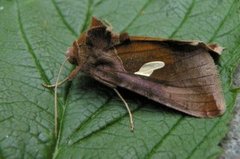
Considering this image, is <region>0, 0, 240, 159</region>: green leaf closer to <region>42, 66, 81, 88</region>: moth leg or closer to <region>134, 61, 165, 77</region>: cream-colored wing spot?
<region>42, 66, 81, 88</region>: moth leg

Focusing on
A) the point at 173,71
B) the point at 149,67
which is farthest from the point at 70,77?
the point at 173,71

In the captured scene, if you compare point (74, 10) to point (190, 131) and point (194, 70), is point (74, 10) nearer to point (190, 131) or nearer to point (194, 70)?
point (194, 70)

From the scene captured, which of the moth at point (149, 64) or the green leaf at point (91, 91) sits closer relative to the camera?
the green leaf at point (91, 91)

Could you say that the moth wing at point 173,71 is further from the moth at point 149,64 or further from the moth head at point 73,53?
the moth head at point 73,53

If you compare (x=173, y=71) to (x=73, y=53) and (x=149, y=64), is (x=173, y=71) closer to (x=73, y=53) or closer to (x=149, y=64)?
(x=149, y=64)

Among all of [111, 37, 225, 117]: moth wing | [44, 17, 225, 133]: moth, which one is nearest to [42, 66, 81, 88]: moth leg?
[44, 17, 225, 133]: moth

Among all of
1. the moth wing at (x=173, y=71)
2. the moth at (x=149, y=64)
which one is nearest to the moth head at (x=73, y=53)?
the moth at (x=149, y=64)
